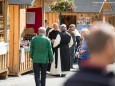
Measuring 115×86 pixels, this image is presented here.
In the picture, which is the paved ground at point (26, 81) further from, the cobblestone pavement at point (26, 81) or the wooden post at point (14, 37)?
the wooden post at point (14, 37)

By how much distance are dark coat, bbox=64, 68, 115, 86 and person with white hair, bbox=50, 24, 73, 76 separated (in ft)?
35.6

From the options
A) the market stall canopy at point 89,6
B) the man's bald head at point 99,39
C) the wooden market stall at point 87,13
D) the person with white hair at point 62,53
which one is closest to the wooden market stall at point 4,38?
the person with white hair at point 62,53

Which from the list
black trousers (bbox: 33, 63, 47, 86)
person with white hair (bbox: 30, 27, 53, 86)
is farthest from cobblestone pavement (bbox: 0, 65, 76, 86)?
person with white hair (bbox: 30, 27, 53, 86)

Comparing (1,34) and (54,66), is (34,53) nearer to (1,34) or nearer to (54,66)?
(1,34)

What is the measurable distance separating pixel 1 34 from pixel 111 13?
89.4ft

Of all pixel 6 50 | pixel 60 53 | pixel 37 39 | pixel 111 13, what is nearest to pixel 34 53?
pixel 37 39

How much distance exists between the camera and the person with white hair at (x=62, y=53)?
1452 centimetres

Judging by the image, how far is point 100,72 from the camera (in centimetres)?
355

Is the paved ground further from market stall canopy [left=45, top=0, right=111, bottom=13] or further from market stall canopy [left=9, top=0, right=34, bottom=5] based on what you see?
market stall canopy [left=45, top=0, right=111, bottom=13]

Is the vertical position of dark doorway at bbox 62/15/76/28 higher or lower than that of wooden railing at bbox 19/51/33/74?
higher

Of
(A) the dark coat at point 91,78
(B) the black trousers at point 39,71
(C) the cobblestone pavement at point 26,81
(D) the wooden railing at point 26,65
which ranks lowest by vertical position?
(C) the cobblestone pavement at point 26,81

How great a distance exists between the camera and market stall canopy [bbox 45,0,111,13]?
34.3 meters

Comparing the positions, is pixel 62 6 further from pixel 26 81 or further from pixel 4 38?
pixel 26 81

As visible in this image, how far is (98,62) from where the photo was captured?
3.57m
